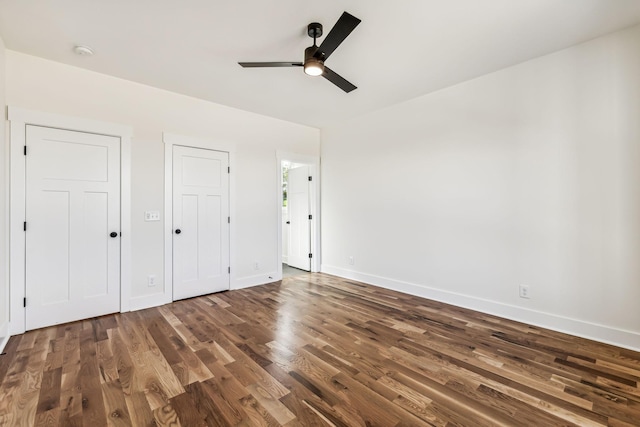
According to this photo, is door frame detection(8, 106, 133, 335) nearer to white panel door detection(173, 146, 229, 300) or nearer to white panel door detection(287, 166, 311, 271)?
white panel door detection(173, 146, 229, 300)

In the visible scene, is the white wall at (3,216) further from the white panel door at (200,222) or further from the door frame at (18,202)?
the white panel door at (200,222)

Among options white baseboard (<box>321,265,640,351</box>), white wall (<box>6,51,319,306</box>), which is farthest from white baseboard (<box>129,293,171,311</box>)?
white baseboard (<box>321,265,640,351</box>)

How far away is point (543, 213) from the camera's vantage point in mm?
2891

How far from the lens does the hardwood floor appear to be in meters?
1.67

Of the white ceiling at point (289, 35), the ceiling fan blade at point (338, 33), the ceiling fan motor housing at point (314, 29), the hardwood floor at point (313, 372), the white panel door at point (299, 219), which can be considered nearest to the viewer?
the hardwood floor at point (313, 372)

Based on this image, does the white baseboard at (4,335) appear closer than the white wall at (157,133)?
Yes

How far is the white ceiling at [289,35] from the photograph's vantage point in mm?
2152

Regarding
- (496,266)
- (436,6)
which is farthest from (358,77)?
(496,266)

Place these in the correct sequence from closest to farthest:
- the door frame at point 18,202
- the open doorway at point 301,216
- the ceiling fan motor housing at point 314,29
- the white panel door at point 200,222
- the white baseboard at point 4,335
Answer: the ceiling fan motor housing at point 314,29 → the white baseboard at point 4,335 → the door frame at point 18,202 → the white panel door at point 200,222 → the open doorway at point 301,216

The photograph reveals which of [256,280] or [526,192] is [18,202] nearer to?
[256,280]

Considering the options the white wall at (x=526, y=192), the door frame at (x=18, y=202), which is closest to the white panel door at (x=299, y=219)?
the white wall at (x=526, y=192)

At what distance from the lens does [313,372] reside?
210cm

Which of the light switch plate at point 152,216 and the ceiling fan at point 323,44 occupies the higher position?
the ceiling fan at point 323,44

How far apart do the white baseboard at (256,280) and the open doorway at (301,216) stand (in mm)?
359
